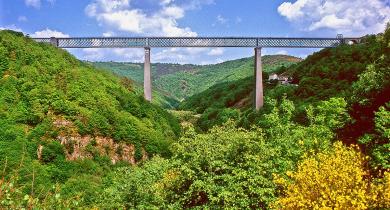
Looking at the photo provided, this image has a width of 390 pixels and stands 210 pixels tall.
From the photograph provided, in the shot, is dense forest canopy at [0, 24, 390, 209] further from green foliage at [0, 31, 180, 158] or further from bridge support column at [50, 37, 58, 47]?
bridge support column at [50, 37, 58, 47]

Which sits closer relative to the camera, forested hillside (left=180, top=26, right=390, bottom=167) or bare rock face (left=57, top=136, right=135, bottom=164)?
forested hillside (left=180, top=26, right=390, bottom=167)

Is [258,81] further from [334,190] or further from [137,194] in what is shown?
[334,190]

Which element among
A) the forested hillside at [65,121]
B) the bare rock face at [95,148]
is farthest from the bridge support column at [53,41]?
the bare rock face at [95,148]

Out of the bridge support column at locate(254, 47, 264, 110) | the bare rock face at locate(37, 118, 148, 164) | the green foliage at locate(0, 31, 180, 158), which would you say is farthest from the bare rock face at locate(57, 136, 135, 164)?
the bridge support column at locate(254, 47, 264, 110)

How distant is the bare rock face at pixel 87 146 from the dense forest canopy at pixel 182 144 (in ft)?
0.41

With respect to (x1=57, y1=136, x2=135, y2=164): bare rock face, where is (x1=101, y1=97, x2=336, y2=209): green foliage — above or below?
above

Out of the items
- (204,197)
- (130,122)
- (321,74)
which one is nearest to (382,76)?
(204,197)

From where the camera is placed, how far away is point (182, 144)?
81.5 ft

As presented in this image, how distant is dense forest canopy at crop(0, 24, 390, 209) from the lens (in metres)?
19.0

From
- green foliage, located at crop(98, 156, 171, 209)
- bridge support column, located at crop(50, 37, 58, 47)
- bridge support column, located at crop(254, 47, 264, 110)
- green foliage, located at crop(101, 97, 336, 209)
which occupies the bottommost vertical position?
green foliage, located at crop(98, 156, 171, 209)

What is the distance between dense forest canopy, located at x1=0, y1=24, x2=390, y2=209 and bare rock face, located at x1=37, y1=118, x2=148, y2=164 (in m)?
0.13

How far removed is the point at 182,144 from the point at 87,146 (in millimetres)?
30752

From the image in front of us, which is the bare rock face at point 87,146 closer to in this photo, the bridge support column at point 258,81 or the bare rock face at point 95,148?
the bare rock face at point 95,148

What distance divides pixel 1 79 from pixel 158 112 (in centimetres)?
2530
